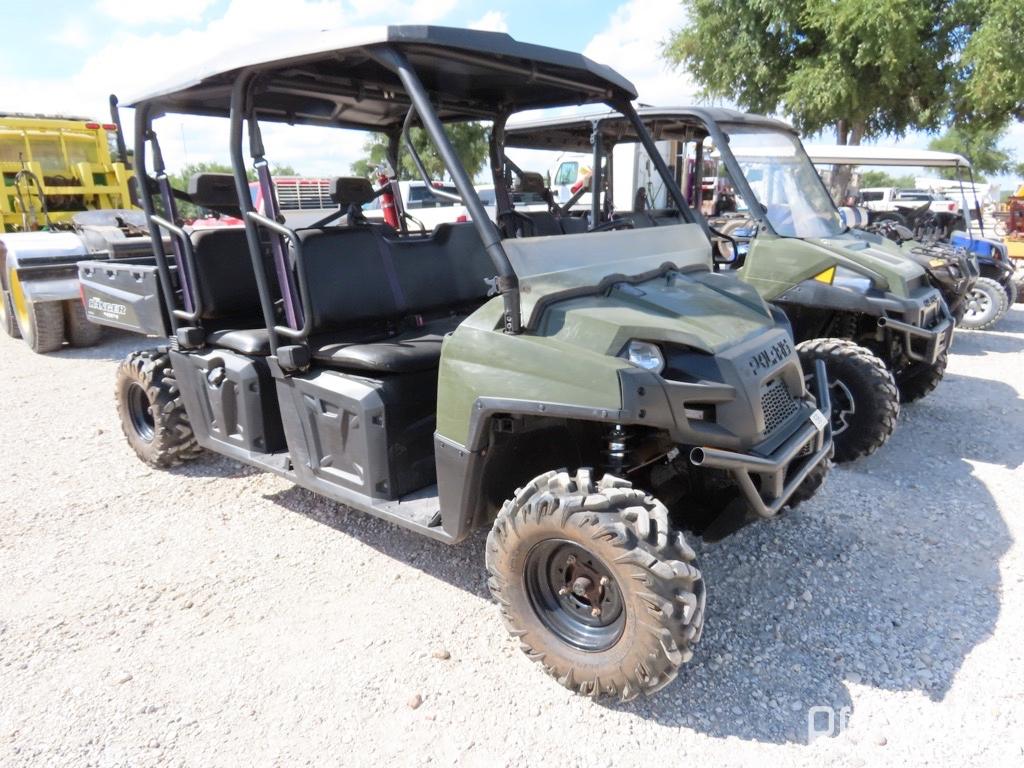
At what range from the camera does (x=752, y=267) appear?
16.7ft

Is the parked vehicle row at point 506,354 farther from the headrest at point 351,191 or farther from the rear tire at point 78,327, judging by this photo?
the rear tire at point 78,327

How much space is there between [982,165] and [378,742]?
176 feet

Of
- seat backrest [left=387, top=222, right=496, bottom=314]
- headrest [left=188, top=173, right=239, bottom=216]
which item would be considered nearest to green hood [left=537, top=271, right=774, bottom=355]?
seat backrest [left=387, top=222, right=496, bottom=314]

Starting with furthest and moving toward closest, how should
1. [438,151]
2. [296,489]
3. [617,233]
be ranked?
1. [296,489]
2. [617,233]
3. [438,151]

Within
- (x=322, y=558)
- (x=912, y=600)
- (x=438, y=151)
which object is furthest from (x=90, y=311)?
(x=912, y=600)

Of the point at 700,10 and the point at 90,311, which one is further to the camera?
the point at 700,10

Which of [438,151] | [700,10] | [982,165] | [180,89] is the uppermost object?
[700,10]

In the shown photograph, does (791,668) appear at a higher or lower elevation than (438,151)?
lower

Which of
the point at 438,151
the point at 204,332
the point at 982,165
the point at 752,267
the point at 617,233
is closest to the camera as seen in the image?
the point at 438,151

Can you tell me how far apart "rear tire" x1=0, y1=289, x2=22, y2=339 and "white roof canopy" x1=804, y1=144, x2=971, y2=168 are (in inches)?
382

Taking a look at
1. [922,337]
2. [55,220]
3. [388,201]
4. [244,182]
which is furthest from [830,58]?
[244,182]

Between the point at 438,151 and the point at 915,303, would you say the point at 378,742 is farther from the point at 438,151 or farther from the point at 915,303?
the point at 915,303

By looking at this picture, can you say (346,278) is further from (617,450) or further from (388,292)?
(617,450)

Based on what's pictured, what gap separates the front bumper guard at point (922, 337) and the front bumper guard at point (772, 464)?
2238 millimetres
